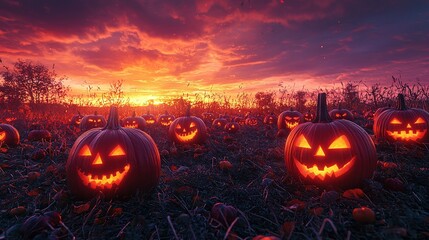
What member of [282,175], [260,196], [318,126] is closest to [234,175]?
[282,175]

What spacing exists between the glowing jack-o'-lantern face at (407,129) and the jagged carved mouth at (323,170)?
11.2ft

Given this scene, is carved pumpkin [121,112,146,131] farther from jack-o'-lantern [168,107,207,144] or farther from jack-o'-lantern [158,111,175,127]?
jack-o'-lantern [168,107,207,144]

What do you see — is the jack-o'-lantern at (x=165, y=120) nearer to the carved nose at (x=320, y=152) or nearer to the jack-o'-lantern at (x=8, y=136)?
the jack-o'-lantern at (x=8, y=136)

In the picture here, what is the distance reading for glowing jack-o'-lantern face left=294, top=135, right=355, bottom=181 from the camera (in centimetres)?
356

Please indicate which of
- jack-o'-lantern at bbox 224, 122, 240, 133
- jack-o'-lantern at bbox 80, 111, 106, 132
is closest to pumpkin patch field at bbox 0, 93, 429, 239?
jack-o'-lantern at bbox 224, 122, 240, 133

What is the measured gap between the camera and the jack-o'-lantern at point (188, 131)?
709cm

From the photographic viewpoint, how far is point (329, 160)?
11.7ft

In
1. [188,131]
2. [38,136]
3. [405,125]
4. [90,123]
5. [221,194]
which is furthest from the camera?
[90,123]

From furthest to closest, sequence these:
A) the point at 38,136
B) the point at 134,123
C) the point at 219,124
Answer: the point at 219,124 < the point at 134,123 < the point at 38,136

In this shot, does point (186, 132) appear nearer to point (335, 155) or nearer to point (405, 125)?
point (335, 155)

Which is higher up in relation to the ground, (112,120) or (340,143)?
(112,120)

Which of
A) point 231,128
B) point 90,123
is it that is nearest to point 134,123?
point 90,123

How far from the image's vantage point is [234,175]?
4.41 metres

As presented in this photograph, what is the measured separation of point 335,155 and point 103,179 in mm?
2985
